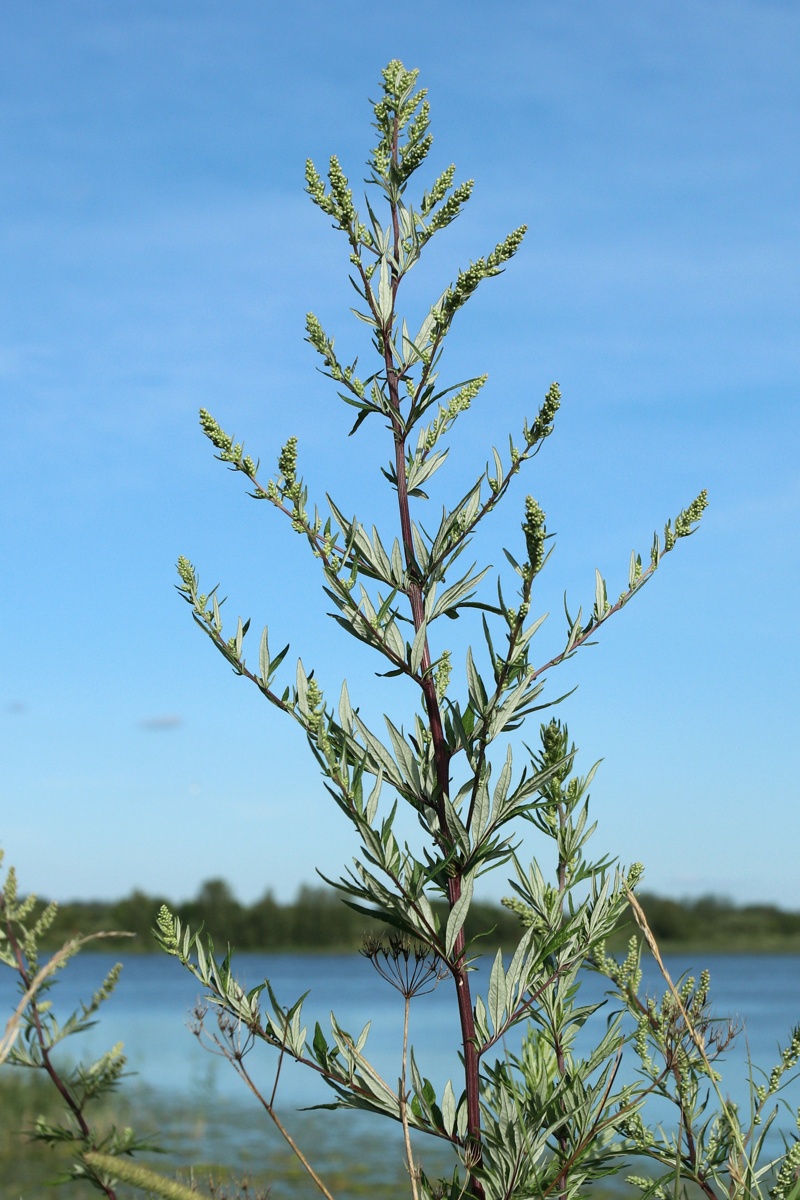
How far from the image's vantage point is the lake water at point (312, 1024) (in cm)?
1938

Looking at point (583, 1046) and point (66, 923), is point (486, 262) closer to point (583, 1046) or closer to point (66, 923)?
point (583, 1046)

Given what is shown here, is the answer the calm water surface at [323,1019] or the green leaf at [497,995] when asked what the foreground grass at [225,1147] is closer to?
the calm water surface at [323,1019]

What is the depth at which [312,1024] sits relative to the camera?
1939cm

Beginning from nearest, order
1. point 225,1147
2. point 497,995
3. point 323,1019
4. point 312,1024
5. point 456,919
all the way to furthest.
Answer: point 456,919 < point 497,995 < point 225,1147 < point 312,1024 < point 323,1019

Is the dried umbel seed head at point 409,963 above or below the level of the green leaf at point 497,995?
above

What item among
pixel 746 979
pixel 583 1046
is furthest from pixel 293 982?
pixel 583 1046

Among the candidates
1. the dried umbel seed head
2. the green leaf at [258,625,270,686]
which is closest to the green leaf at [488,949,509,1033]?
the dried umbel seed head

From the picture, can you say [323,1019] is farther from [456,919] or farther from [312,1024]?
[456,919]

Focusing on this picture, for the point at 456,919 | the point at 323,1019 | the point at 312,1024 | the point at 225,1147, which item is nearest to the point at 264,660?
the point at 456,919

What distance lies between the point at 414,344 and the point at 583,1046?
85.5ft

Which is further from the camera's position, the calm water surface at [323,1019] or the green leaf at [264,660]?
the calm water surface at [323,1019]

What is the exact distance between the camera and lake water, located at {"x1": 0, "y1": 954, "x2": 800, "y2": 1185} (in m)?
19.4

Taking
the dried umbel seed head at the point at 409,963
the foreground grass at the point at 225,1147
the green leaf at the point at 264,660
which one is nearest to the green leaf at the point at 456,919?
the dried umbel seed head at the point at 409,963

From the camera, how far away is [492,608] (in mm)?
3072
